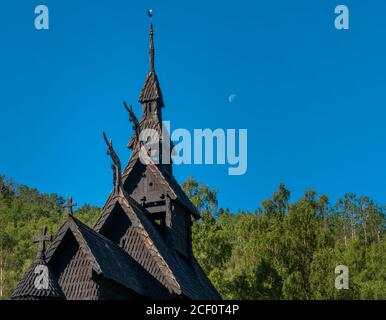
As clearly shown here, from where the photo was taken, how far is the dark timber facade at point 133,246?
1891 cm

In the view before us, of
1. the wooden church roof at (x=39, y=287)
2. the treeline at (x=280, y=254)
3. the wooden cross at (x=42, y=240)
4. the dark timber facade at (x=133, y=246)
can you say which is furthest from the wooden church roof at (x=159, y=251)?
the treeline at (x=280, y=254)

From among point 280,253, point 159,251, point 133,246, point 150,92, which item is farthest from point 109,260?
point 280,253

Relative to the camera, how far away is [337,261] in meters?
36.4

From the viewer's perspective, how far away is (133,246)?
22.9 meters

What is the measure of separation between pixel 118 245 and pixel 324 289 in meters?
16.3

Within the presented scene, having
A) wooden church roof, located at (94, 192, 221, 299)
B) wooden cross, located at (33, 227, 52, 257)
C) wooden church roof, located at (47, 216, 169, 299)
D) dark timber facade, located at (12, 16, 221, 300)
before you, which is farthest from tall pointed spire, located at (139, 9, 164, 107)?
wooden cross, located at (33, 227, 52, 257)

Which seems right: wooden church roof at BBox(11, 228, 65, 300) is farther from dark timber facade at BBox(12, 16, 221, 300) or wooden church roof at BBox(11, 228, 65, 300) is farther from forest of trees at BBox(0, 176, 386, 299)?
forest of trees at BBox(0, 176, 386, 299)

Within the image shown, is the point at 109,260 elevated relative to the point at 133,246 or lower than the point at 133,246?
lower

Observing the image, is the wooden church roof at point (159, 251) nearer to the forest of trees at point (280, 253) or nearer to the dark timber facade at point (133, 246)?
the dark timber facade at point (133, 246)

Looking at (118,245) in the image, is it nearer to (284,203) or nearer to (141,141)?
(141,141)

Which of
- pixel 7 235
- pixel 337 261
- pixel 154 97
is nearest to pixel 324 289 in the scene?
pixel 337 261

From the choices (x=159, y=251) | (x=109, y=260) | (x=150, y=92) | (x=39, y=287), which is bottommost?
(x=39, y=287)

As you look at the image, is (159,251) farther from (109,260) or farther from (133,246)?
(109,260)
